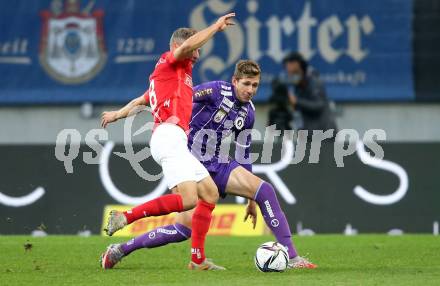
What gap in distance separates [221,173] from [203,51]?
385 inches

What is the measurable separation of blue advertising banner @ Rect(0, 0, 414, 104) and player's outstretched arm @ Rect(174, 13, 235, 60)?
404 inches

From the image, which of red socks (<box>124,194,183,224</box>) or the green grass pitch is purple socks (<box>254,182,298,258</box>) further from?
red socks (<box>124,194,183,224</box>)

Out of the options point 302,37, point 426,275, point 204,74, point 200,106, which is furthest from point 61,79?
point 426,275

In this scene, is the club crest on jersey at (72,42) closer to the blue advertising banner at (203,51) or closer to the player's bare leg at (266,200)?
the blue advertising banner at (203,51)

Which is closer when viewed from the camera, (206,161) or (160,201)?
(160,201)

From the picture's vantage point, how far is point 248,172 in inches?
387

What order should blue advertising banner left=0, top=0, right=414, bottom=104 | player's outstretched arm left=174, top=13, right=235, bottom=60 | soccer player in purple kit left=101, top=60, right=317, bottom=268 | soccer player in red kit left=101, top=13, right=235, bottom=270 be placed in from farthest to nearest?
blue advertising banner left=0, top=0, right=414, bottom=104 → soccer player in purple kit left=101, top=60, right=317, bottom=268 → soccer player in red kit left=101, top=13, right=235, bottom=270 → player's outstretched arm left=174, top=13, right=235, bottom=60

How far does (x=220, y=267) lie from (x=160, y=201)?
920 mm

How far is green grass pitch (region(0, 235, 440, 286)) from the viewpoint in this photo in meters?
8.45

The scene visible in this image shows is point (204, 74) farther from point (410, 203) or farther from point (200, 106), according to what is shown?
point (200, 106)

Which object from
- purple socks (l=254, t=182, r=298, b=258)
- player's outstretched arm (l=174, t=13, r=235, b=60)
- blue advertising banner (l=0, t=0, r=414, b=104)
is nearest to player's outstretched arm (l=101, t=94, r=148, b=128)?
player's outstretched arm (l=174, t=13, r=235, b=60)

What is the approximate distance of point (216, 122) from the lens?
390 inches

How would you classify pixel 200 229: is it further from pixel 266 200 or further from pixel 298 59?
pixel 298 59

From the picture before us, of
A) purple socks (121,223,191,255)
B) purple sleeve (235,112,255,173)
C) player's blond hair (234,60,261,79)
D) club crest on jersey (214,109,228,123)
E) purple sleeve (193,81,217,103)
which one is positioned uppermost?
player's blond hair (234,60,261,79)
